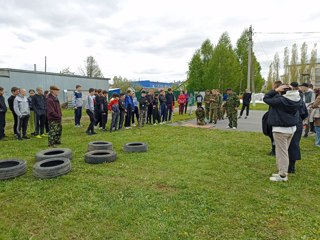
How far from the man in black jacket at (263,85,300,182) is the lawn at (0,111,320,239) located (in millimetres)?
577

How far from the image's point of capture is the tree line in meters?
39.9

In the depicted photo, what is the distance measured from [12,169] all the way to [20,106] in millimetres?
4427

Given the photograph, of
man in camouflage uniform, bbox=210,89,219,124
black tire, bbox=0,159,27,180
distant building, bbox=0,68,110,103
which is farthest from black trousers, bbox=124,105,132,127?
Answer: distant building, bbox=0,68,110,103


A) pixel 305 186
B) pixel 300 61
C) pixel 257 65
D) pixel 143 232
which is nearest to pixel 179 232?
pixel 143 232

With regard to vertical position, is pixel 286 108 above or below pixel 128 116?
above

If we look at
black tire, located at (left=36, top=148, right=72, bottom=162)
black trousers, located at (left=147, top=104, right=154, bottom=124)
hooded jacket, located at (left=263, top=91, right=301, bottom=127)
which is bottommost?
black tire, located at (left=36, top=148, right=72, bottom=162)

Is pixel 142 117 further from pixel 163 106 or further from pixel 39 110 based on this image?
pixel 39 110

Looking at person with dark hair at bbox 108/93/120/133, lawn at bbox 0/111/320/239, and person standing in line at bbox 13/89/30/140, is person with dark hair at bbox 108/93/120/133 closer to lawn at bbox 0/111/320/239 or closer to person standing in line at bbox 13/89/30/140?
person standing in line at bbox 13/89/30/140

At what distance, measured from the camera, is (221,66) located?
39906 millimetres

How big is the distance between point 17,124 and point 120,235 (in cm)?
765

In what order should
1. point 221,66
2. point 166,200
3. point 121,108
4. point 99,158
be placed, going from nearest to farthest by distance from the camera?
1. point 166,200
2. point 99,158
3. point 121,108
4. point 221,66

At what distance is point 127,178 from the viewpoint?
4734mm

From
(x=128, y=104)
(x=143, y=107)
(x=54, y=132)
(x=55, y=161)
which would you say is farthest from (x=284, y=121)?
(x=143, y=107)

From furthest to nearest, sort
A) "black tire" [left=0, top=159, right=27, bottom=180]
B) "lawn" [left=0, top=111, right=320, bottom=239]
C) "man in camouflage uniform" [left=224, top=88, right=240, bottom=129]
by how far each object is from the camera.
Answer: "man in camouflage uniform" [left=224, top=88, right=240, bottom=129], "black tire" [left=0, top=159, right=27, bottom=180], "lawn" [left=0, top=111, right=320, bottom=239]
